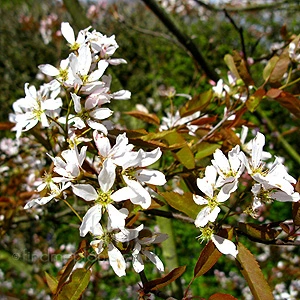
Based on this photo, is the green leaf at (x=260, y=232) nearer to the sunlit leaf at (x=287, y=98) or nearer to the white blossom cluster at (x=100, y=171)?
the white blossom cluster at (x=100, y=171)

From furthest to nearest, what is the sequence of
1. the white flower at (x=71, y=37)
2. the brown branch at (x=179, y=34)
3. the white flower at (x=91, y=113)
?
the brown branch at (x=179, y=34), the white flower at (x=71, y=37), the white flower at (x=91, y=113)

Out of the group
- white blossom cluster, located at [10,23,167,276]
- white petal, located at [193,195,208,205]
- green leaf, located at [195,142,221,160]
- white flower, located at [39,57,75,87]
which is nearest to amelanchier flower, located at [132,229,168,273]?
white blossom cluster, located at [10,23,167,276]

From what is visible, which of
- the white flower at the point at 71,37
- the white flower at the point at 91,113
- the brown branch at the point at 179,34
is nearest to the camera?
the white flower at the point at 91,113

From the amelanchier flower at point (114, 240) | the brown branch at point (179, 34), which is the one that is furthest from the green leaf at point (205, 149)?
the brown branch at point (179, 34)

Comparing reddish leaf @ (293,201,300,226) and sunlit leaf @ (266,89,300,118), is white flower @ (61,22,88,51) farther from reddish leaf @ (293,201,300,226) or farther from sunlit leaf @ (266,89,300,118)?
reddish leaf @ (293,201,300,226)

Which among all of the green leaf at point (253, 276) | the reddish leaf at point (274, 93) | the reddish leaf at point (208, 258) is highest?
the reddish leaf at point (274, 93)

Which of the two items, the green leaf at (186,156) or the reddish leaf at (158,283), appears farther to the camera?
the green leaf at (186,156)

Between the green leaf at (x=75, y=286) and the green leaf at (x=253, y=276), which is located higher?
the green leaf at (x=75, y=286)
